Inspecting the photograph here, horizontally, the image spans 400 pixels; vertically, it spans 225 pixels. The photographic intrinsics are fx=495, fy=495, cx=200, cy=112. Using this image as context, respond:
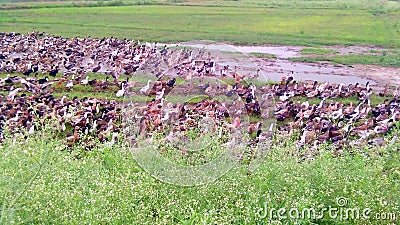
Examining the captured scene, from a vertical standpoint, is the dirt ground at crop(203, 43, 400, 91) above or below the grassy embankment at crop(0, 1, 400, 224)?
below

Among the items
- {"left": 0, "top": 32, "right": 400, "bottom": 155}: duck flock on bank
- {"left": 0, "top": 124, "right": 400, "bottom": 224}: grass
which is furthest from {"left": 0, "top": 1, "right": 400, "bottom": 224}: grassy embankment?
{"left": 0, "top": 32, "right": 400, "bottom": 155}: duck flock on bank

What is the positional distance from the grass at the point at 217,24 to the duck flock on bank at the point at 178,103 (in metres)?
6.35

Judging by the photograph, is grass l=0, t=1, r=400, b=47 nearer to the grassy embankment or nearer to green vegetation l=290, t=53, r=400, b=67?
green vegetation l=290, t=53, r=400, b=67

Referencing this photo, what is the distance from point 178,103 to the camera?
36.5 ft

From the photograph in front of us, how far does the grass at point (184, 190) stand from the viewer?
222 inches

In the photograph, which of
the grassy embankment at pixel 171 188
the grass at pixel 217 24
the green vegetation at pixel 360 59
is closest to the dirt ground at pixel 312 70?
Answer: the green vegetation at pixel 360 59

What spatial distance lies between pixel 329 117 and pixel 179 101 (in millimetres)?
3308

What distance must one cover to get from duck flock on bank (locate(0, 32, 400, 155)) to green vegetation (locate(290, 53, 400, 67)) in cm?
387

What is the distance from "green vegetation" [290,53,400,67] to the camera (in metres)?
17.9

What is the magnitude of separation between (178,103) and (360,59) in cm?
990

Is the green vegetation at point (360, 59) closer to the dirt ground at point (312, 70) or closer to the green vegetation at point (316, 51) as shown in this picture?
the dirt ground at point (312, 70)

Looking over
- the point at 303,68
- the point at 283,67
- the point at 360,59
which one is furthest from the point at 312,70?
the point at 360,59

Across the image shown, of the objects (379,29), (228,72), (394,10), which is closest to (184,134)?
(228,72)

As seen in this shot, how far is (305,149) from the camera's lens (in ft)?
27.0
